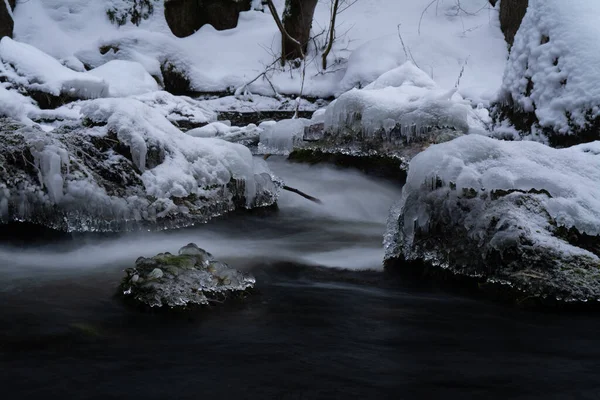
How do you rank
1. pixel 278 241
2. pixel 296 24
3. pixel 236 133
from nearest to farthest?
1. pixel 278 241
2. pixel 236 133
3. pixel 296 24

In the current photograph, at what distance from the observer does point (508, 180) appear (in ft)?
12.3

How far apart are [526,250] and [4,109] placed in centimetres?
492

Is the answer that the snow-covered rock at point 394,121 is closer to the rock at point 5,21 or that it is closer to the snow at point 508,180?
the snow at point 508,180

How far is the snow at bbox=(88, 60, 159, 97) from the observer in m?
11.0

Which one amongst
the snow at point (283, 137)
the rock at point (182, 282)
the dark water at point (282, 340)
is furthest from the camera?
the snow at point (283, 137)

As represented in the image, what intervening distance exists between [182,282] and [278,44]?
38.5ft

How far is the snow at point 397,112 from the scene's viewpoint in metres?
6.57

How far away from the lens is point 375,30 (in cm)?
1495

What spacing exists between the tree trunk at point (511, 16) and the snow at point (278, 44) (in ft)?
0.84

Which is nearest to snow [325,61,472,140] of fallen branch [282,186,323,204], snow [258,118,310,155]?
snow [258,118,310,155]

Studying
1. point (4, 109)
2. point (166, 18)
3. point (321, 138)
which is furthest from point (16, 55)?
point (166, 18)

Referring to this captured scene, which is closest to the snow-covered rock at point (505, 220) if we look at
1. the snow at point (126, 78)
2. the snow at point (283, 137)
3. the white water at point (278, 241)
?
the white water at point (278, 241)

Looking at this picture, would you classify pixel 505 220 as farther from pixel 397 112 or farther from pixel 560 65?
pixel 397 112

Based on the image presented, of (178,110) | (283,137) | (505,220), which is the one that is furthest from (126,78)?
(505,220)
